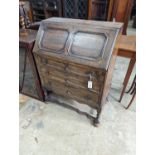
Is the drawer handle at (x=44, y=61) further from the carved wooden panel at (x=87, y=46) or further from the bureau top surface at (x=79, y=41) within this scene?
the carved wooden panel at (x=87, y=46)

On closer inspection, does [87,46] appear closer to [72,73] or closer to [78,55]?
[78,55]

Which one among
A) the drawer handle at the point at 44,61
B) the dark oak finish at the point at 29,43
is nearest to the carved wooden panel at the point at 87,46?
the drawer handle at the point at 44,61

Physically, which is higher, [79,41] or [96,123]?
[79,41]

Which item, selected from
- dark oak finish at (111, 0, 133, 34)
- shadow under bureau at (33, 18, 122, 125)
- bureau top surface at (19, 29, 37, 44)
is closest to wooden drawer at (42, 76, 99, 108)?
shadow under bureau at (33, 18, 122, 125)

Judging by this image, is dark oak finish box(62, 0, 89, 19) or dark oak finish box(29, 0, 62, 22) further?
dark oak finish box(29, 0, 62, 22)

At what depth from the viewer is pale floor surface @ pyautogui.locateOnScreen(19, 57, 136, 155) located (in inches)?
52.8

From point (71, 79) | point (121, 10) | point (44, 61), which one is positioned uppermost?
point (121, 10)

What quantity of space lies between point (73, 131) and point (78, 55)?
2.90 feet

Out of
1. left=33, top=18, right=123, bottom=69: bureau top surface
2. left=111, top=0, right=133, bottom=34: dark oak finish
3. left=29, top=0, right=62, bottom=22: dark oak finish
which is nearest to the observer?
left=33, top=18, right=123, bottom=69: bureau top surface

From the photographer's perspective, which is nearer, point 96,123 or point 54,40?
point 54,40

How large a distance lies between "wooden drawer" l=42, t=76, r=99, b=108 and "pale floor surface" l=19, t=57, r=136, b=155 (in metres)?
0.32

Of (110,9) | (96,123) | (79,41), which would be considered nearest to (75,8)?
(110,9)

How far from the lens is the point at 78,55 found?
1.12m

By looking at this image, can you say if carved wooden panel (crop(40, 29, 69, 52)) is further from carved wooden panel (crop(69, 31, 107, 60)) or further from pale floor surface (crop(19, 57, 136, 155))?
pale floor surface (crop(19, 57, 136, 155))
